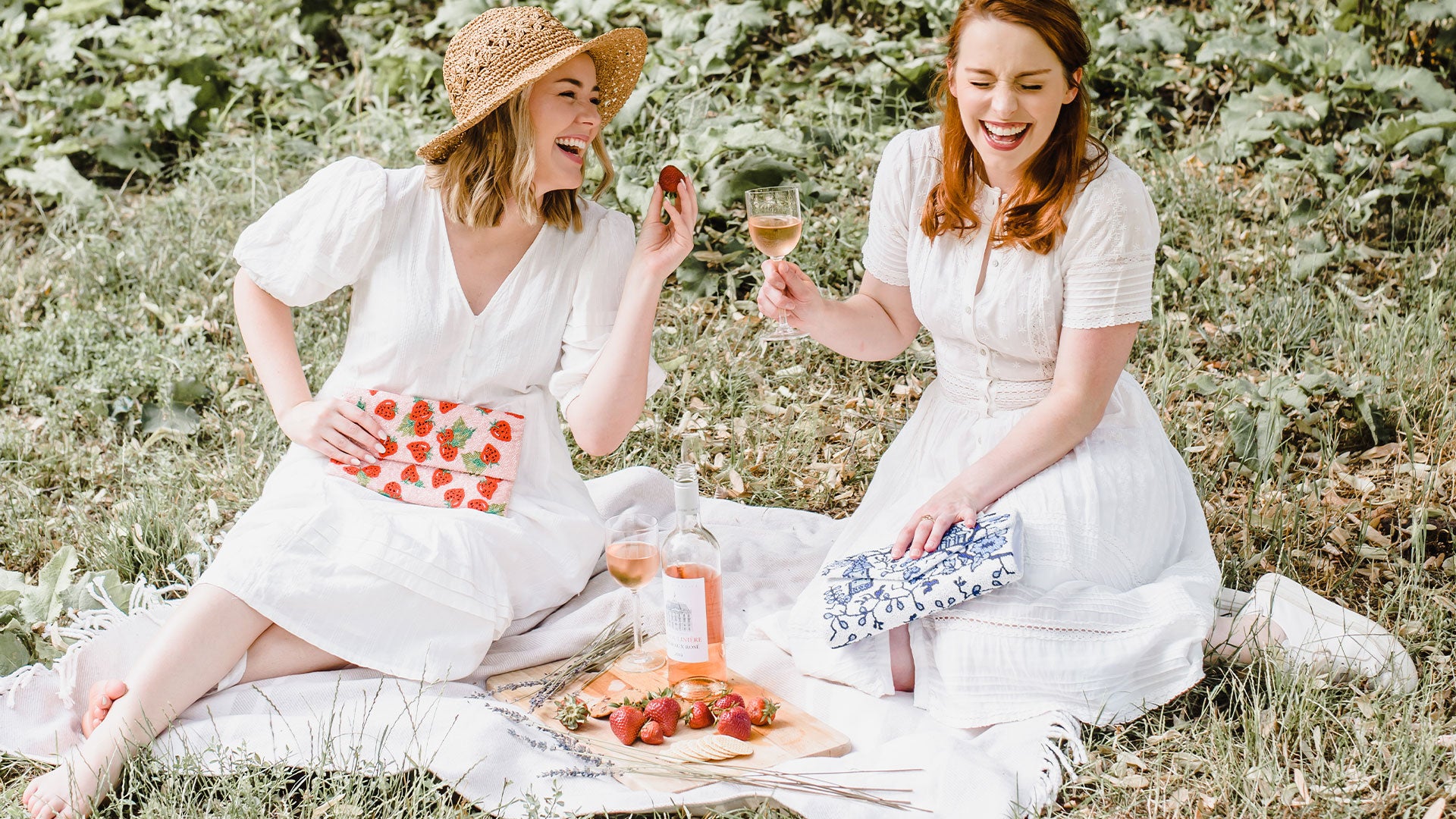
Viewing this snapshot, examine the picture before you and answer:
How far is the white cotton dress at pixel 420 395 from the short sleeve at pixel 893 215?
0.61 meters

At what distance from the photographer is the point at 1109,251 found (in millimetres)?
2885

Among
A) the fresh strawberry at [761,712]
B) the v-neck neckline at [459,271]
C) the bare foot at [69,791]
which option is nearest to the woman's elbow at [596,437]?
the v-neck neckline at [459,271]

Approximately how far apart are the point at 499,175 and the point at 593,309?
15.2 inches

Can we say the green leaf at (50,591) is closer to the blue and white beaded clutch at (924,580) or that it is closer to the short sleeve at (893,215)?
the blue and white beaded clutch at (924,580)

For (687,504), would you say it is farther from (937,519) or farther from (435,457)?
(435,457)

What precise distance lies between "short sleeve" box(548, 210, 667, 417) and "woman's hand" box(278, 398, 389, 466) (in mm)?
442

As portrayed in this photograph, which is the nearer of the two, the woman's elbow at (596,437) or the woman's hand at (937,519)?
the woman's hand at (937,519)

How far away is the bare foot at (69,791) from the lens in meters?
2.50

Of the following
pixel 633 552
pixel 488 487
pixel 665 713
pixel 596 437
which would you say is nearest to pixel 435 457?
pixel 488 487

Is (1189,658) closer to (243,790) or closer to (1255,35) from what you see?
(243,790)

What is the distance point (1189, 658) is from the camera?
8.94ft

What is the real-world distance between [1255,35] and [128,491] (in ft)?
15.2

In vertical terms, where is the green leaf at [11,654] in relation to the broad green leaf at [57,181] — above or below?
below

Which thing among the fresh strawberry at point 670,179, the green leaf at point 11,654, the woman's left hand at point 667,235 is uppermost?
the fresh strawberry at point 670,179
